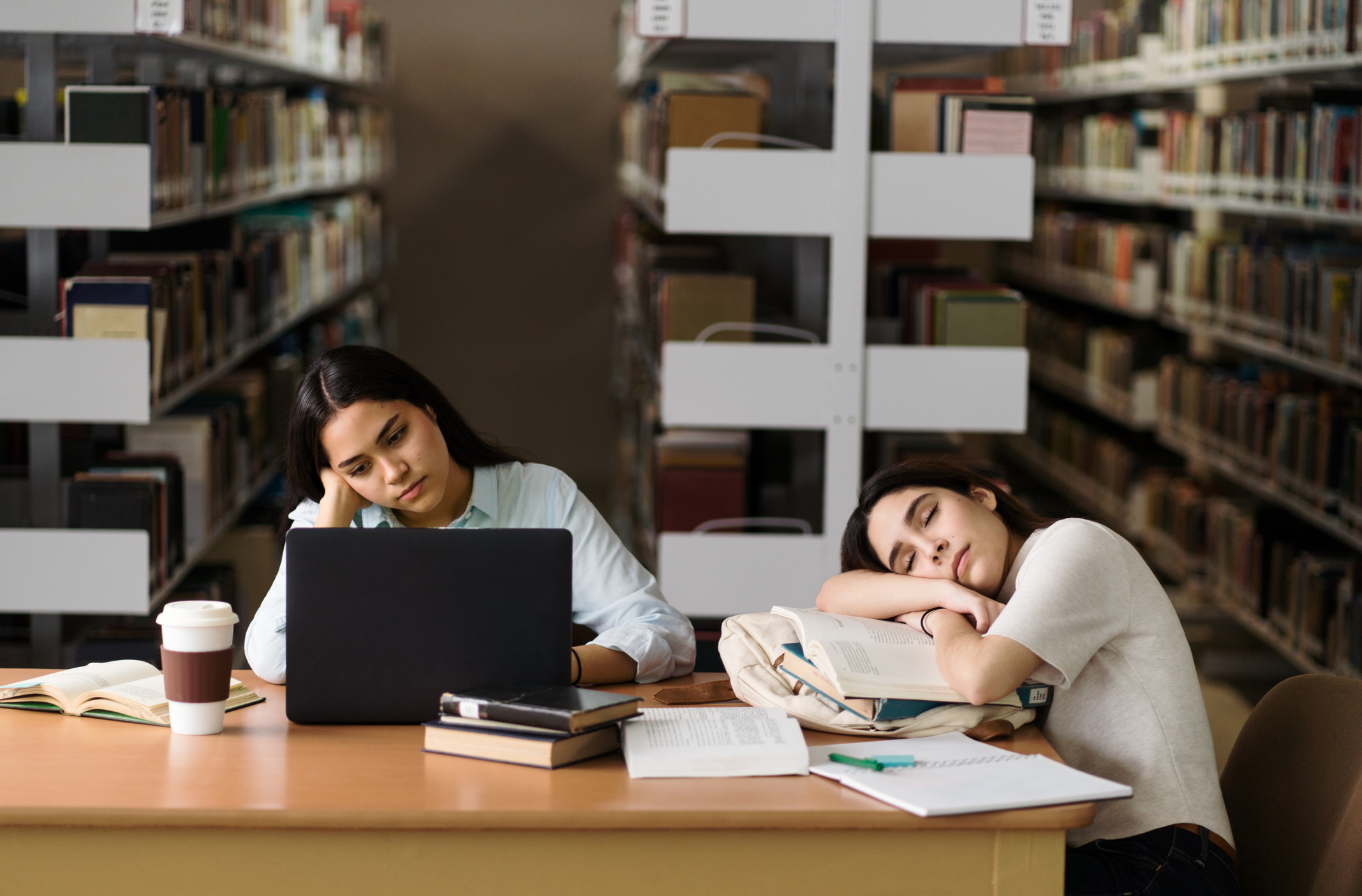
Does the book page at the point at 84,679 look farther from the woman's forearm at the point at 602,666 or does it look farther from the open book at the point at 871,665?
the open book at the point at 871,665

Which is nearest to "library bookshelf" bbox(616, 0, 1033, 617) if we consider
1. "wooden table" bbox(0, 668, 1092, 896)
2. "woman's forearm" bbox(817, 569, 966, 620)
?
"woman's forearm" bbox(817, 569, 966, 620)

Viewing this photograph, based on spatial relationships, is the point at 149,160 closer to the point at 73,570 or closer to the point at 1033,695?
the point at 73,570

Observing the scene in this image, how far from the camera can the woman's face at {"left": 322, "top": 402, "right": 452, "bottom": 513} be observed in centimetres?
197

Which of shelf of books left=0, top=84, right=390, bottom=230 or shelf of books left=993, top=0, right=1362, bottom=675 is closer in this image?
shelf of books left=0, top=84, right=390, bottom=230

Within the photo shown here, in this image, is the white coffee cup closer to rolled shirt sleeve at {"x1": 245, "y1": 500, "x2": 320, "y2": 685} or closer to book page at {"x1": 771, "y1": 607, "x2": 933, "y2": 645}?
rolled shirt sleeve at {"x1": 245, "y1": 500, "x2": 320, "y2": 685}

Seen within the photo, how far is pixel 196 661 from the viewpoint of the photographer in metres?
1.51

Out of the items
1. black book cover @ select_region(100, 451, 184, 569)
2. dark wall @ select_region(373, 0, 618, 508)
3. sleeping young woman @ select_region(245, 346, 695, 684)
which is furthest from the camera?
dark wall @ select_region(373, 0, 618, 508)

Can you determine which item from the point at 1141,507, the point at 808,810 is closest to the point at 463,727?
the point at 808,810

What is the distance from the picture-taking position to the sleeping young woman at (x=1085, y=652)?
1.52 meters

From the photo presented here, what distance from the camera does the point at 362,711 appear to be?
1556 mm

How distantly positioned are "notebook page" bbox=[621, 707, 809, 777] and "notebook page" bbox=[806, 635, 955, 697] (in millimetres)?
75

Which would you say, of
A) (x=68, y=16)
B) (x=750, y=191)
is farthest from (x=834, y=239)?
(x=68, y=16)

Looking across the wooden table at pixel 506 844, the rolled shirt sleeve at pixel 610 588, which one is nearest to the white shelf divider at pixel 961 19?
the rolled shirt sleeve at pixel 610 588

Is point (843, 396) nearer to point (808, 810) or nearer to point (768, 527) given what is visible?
point (768, 527)
